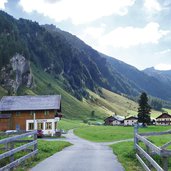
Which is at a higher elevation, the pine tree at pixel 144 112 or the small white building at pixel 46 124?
the pine tree at pixel 144 112

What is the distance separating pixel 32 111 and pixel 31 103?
1797 mm

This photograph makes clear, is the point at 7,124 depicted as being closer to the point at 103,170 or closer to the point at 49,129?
the point at 49,129

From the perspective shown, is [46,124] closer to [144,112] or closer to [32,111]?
[32,111]

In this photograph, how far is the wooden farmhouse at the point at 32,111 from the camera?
80.9 m

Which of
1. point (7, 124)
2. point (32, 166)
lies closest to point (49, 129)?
point (7, 124)

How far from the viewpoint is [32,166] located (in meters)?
17.3

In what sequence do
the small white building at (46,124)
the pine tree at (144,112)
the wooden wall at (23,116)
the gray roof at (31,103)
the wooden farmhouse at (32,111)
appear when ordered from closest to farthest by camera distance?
the small white building at (46,124), the gray roof at (31,103), the wooden farmhouse at (32,111), the wooden wall at (23,116), the pine tree at (144,112)

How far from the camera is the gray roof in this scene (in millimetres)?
80613

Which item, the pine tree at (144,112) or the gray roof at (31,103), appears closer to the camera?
the gray roof at (31,103)

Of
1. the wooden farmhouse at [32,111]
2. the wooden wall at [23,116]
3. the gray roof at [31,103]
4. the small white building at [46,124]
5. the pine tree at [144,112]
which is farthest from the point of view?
the pine tree at [144,112]

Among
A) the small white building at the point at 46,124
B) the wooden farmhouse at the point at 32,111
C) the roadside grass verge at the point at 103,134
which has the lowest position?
the roadside grass verge at the point at 103,134

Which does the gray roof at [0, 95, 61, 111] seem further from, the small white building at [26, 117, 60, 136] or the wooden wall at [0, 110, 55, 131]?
the small white building at [26, 117, 60, 136]

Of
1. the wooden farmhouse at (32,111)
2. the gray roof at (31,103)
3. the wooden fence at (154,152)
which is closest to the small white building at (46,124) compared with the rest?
the wooden farmhouse at (32,111)

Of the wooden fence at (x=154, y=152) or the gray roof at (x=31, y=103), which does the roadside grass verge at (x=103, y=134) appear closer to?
the gray roof at (x=31, y=103)
